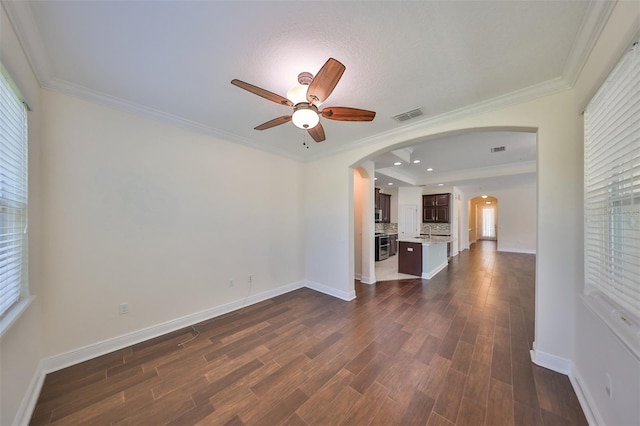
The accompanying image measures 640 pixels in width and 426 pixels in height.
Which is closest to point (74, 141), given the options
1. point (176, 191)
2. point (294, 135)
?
point (176, 191)

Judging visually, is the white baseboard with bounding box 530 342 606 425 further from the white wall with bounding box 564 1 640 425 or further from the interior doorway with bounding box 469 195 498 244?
the interior doorway with bounding box 469 195 498 244

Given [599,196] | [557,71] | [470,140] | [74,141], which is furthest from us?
[470,140]

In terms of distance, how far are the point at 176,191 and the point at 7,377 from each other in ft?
6.36

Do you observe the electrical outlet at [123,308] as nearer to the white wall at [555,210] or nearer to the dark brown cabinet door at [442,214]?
the white wall at [555,210]

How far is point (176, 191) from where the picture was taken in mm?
2752

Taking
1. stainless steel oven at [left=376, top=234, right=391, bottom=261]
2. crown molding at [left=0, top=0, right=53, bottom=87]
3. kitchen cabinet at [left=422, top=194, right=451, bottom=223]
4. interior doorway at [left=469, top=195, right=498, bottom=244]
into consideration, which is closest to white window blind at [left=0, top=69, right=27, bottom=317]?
crown molding at [left=0, top=0, right=53, bottom=87]

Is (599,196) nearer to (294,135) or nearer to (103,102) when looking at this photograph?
(294,135)

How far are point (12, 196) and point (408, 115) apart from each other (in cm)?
363

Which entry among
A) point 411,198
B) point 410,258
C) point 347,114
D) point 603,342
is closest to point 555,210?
point 603,342

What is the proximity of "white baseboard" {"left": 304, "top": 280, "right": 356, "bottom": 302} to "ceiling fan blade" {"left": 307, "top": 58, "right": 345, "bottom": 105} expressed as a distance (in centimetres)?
309

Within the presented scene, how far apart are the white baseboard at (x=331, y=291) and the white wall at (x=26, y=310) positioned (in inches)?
131

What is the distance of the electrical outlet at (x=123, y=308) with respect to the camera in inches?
91.7

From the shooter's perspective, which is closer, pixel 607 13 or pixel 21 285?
pixel 607 13

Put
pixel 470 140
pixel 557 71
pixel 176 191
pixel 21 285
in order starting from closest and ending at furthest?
pixel 21 285, pixel 557 71, pixel 176 191, pixel 470 140
